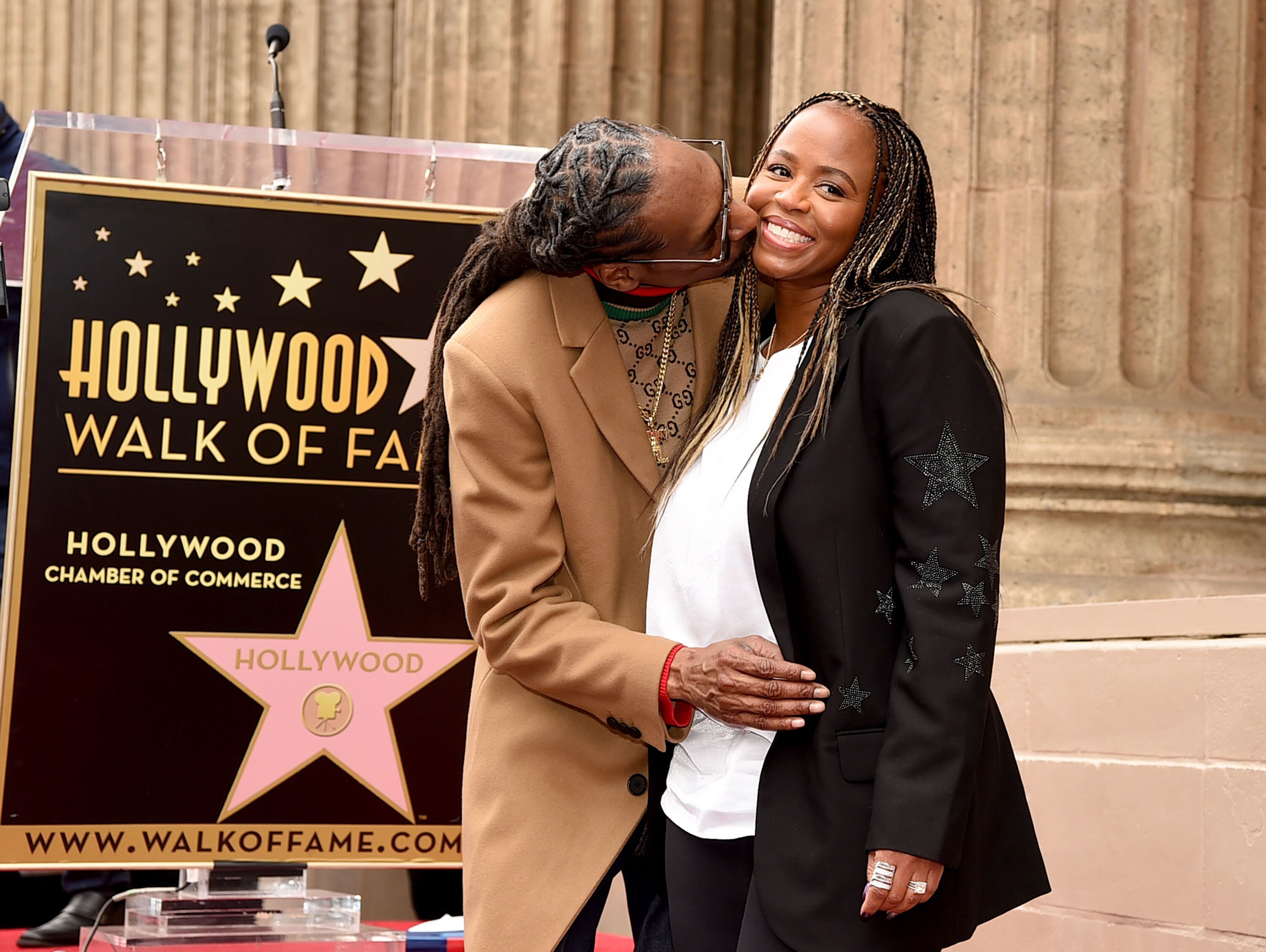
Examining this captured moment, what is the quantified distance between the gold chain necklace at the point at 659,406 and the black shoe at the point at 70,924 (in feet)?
6.46

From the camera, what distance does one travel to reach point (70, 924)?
3.44 meters

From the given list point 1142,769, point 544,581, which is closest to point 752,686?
point 544,581

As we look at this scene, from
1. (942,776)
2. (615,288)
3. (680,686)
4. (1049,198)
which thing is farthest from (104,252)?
(1049,198)

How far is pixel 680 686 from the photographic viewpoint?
6.16 ft

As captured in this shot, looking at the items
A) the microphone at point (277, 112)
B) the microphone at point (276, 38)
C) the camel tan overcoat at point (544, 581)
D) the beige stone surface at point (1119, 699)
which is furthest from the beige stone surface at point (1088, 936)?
the microphone at point (276, 38)

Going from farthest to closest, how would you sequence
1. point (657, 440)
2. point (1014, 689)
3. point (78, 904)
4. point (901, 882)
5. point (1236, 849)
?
point (78, 904), point (1014, 689), point (1236, 849), point (657, 440), point (901, 882)

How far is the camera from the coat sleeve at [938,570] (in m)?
1.67

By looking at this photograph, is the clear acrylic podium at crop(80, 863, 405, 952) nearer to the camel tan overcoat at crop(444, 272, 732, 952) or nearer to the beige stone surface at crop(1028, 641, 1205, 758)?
the camel tan overcoat at crop(444, 272, 732, 952)

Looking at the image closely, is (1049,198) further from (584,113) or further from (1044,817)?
(584,113)

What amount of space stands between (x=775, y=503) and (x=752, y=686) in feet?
0.69

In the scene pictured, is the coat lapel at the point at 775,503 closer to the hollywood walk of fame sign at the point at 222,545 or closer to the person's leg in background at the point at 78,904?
the hollywood walk of fame sign at the point at 222,545

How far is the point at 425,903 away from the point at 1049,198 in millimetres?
2882

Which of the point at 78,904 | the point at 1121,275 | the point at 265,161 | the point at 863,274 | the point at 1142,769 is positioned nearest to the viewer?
the point at 863,274

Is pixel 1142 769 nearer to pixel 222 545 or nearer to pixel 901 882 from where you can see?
pixel 901 882
